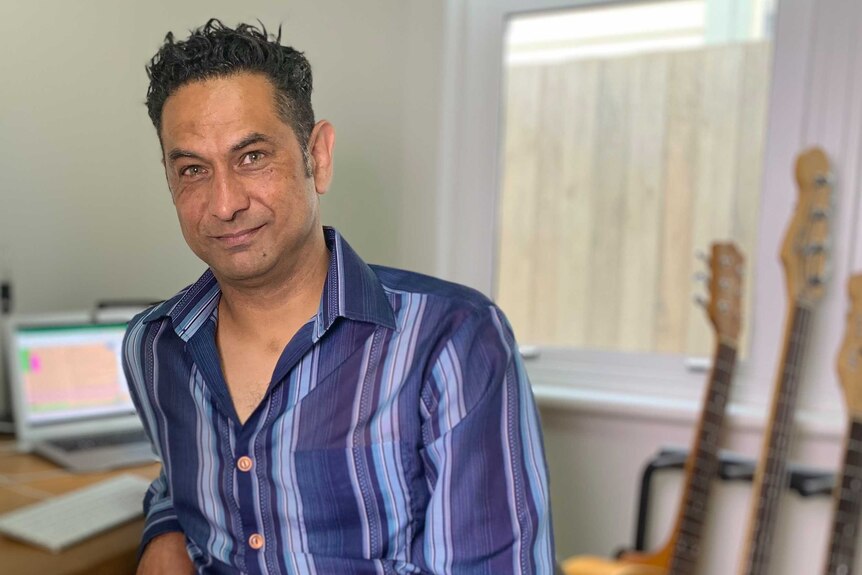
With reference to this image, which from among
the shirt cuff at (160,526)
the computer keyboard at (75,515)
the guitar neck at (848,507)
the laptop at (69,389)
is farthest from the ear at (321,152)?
the guitar neck at (848,507)

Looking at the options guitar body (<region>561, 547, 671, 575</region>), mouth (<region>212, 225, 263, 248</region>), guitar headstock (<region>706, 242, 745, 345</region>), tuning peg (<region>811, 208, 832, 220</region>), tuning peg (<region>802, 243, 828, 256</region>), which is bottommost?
guitar body (<region>561, 547, 671, 575</region>)

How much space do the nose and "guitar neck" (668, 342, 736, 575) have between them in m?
0.89

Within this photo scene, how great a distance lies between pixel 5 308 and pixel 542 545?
32.3 inches

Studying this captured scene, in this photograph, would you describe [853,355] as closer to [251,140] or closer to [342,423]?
[342,423]

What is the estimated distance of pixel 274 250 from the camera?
499 millimetres

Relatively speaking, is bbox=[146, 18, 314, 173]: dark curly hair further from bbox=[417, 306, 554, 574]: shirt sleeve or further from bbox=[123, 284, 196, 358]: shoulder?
bbox=[417, 306, 554, 574]: shirt sleeve

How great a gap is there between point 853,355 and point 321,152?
91 centimetres

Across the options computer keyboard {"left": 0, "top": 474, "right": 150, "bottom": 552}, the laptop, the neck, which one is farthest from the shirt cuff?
the laptop

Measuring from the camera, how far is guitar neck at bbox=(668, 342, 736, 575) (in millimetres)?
1113

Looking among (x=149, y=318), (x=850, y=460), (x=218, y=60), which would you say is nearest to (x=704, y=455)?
(x=850, y=460)

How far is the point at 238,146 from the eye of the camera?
45 centimetres

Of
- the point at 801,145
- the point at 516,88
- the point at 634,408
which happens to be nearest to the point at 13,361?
the point at 516,88

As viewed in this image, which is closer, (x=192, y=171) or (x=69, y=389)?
(x=192, y=171)

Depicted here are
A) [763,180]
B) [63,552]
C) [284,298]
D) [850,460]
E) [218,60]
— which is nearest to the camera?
[218,60]
